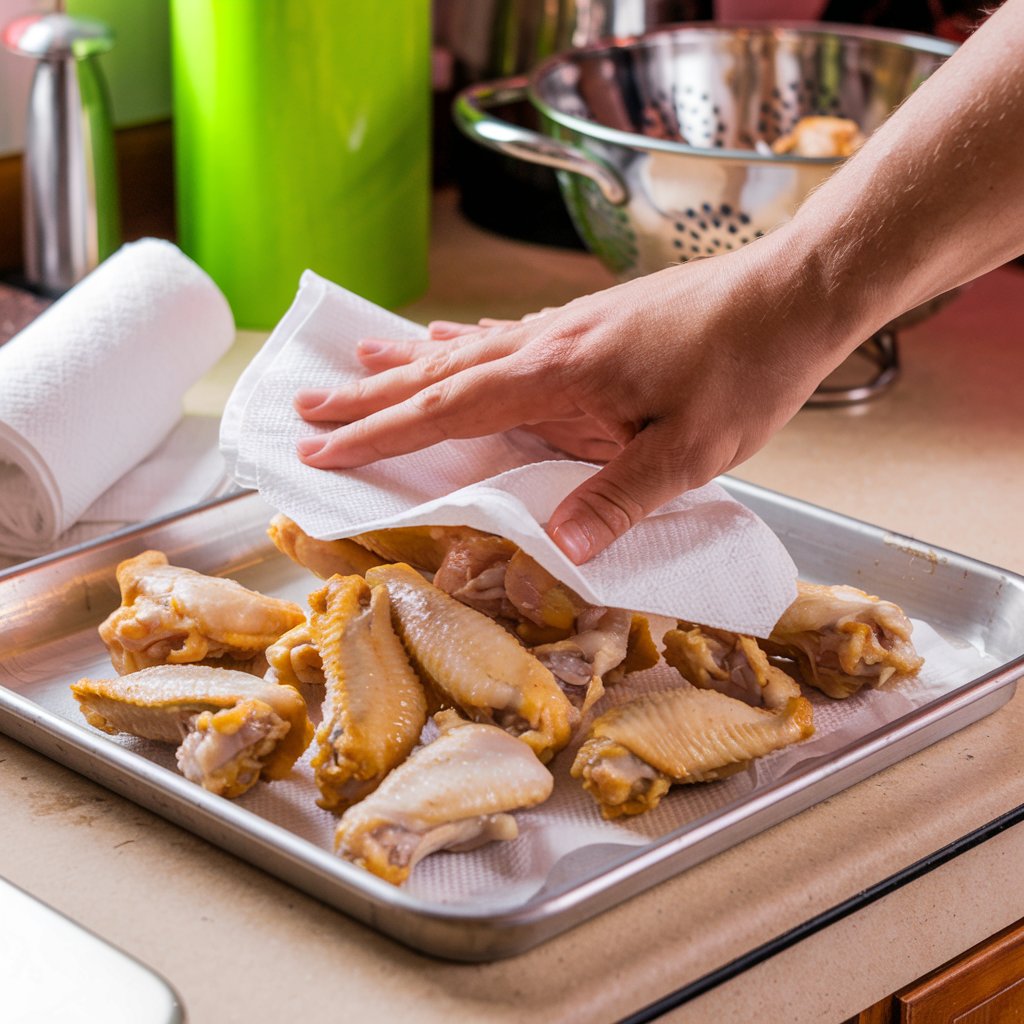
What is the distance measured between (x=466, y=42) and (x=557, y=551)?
1.15m

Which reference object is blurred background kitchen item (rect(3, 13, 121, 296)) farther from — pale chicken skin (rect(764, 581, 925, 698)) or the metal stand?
pale chicken skin (rect(764, 581, 925, 698))

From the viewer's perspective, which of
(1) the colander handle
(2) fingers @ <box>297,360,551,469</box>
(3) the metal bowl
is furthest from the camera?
(3) the metal bowl

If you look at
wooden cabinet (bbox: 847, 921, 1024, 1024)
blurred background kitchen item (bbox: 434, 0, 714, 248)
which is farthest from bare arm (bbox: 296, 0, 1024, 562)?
blurred background kitchen item (bbox: 434, 0, 714, 248)

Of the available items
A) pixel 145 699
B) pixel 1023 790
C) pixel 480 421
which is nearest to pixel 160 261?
pixel 480 421

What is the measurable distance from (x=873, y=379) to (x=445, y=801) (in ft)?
2.73

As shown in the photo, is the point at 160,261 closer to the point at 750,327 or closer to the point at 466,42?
the point at 750,327

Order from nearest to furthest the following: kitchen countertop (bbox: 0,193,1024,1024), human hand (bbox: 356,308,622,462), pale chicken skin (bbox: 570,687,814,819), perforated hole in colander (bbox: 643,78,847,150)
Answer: kitchen countertop (bbox: 0,193,1024,1024)
pale chicken skin (bbox: 570,687,814,819)
human hand (bbox: 356,308,622,462)
perforated hole in colander (bbox: 643,78,847,150)

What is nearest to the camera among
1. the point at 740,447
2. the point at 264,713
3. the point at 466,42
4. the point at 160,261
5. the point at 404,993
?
the point at 404,993

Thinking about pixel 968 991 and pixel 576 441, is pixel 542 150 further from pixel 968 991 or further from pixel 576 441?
pixel 968 991

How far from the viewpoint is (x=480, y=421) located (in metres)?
0.86

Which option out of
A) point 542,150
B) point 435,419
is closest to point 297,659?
point 435,419

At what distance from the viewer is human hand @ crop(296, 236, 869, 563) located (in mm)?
789

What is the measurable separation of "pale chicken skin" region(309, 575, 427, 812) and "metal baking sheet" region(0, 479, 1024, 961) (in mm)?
42

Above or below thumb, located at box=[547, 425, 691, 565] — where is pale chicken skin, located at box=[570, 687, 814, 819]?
below
